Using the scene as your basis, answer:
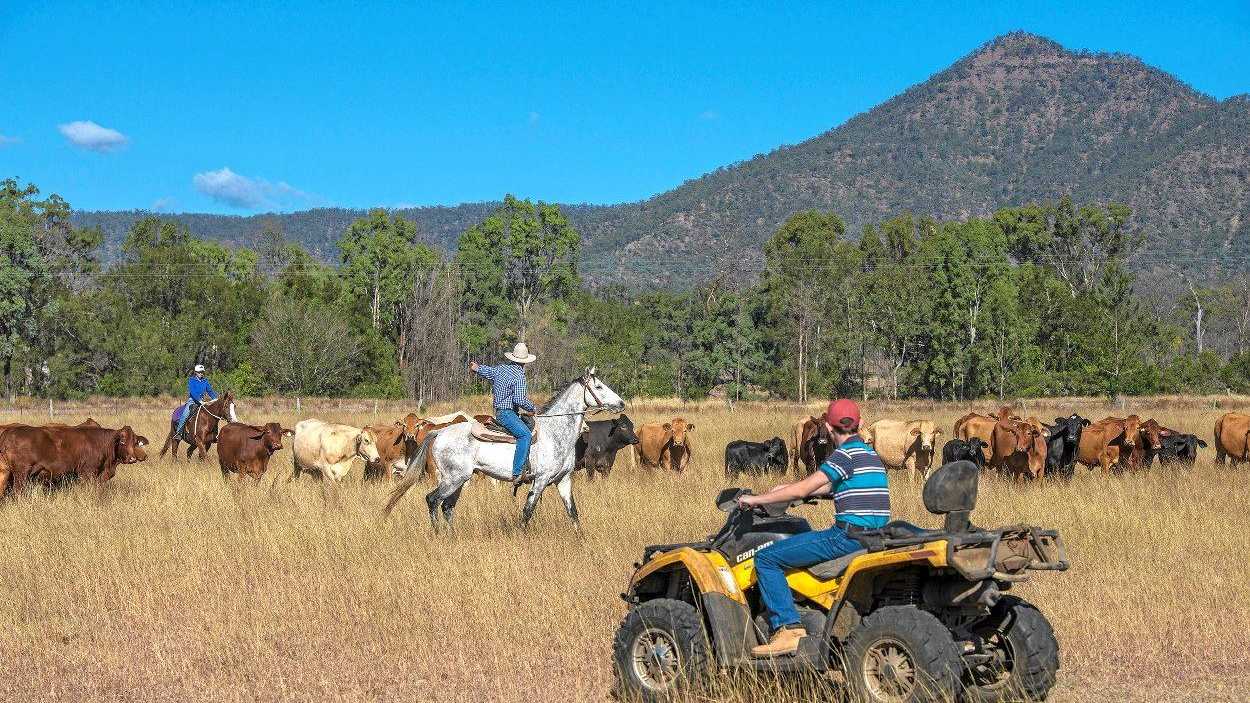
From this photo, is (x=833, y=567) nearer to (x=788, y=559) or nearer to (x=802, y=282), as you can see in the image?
(x=788, y=559)

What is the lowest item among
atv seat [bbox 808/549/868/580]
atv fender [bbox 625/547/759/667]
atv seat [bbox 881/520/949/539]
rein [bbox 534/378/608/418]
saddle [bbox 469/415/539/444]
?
atv fender [bbox 625/547/759/667]

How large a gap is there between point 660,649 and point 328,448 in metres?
12.9

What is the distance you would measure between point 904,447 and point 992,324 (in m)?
43.0

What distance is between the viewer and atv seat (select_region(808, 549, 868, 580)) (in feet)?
21.9

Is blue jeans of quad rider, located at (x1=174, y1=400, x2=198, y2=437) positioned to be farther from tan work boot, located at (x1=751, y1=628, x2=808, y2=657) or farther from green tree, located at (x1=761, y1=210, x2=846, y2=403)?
green tree, located at (x1=761, y1=210, x2=846, y2=403)

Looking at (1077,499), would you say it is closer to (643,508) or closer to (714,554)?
(643,508)

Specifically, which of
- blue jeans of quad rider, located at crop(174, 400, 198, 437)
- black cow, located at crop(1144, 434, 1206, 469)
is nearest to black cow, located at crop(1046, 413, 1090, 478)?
black cow, located at crop(1144, 434, 1206, 469)

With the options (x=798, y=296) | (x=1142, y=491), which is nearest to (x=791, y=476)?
(x=1142, y=491)

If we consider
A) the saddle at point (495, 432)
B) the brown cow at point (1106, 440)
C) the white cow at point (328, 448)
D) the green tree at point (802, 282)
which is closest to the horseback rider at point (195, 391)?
the white cow at point (328, 448)

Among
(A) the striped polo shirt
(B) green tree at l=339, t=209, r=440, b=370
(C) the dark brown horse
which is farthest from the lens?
(B) green tree at l=339, t=209, r=440, b=370

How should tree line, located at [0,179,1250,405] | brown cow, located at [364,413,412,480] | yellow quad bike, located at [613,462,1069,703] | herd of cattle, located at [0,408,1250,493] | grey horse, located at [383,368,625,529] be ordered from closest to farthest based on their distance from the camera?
yellow quad bike, located at [613,462,1069,703] → grey horse, located at [383,368,625,529] → herd of cattle, located at [0,408,1250,493] → brown cow, located at [364,413,412,480] → tree line, located at [0,179,1250,405]

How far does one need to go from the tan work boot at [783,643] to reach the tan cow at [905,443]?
15490 mm

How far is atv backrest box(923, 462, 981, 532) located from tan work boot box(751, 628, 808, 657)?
3.42ft

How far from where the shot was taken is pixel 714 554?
718 cm
